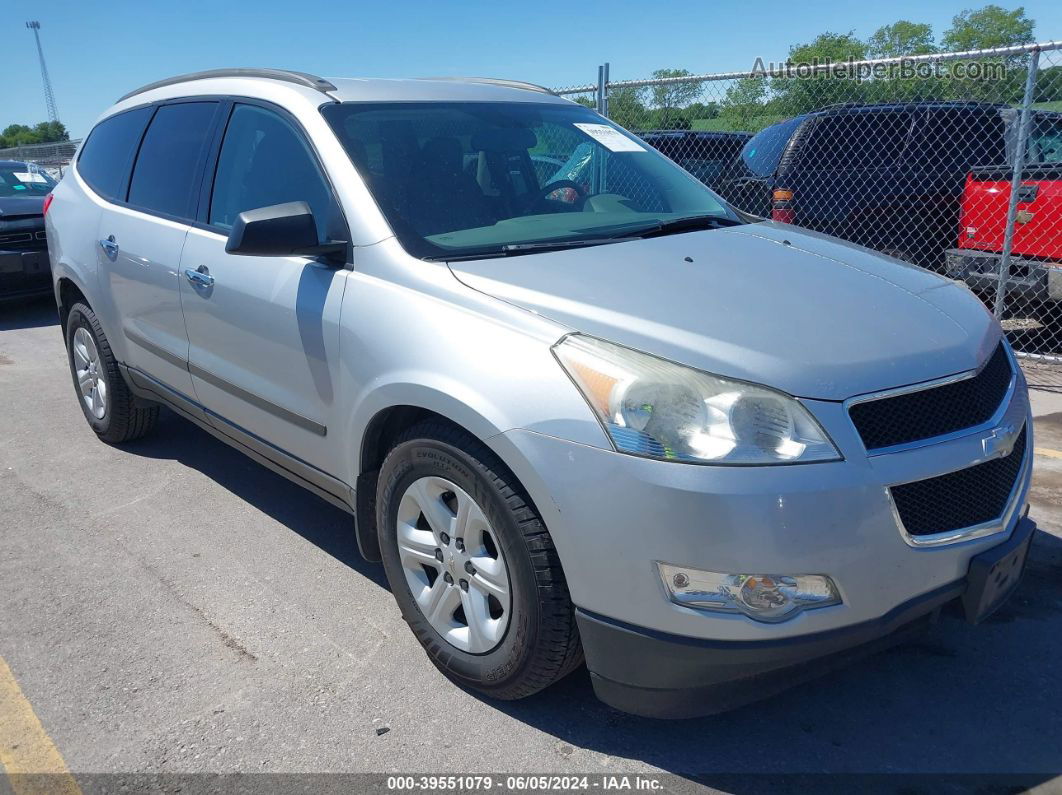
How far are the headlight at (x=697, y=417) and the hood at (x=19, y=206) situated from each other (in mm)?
8228

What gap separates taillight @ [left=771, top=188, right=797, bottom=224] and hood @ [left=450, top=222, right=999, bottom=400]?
475 centimetres

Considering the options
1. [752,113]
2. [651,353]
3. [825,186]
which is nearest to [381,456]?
[651,353]

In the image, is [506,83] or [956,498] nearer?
[956,498]

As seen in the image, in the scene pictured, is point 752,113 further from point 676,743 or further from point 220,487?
point 676,743

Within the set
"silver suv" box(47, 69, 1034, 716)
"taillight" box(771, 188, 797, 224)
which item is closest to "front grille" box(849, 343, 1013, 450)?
"silver suv" box(47, 69, 1034, 716)

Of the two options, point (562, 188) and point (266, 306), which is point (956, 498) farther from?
point (266, 306)

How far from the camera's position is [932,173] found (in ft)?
23.6

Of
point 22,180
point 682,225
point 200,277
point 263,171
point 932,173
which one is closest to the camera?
point 682,225

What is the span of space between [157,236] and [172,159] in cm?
39

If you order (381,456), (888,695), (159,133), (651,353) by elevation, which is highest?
(159,133)

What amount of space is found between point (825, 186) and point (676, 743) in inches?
244

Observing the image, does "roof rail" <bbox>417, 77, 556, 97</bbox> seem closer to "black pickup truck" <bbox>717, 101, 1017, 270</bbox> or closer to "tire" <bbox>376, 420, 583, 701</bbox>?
"tire" <bbox>376, 420, 583, 701</bbox>

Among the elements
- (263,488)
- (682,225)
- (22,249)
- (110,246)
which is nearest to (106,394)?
(110,246)

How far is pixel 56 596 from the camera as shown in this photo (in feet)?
11.5
